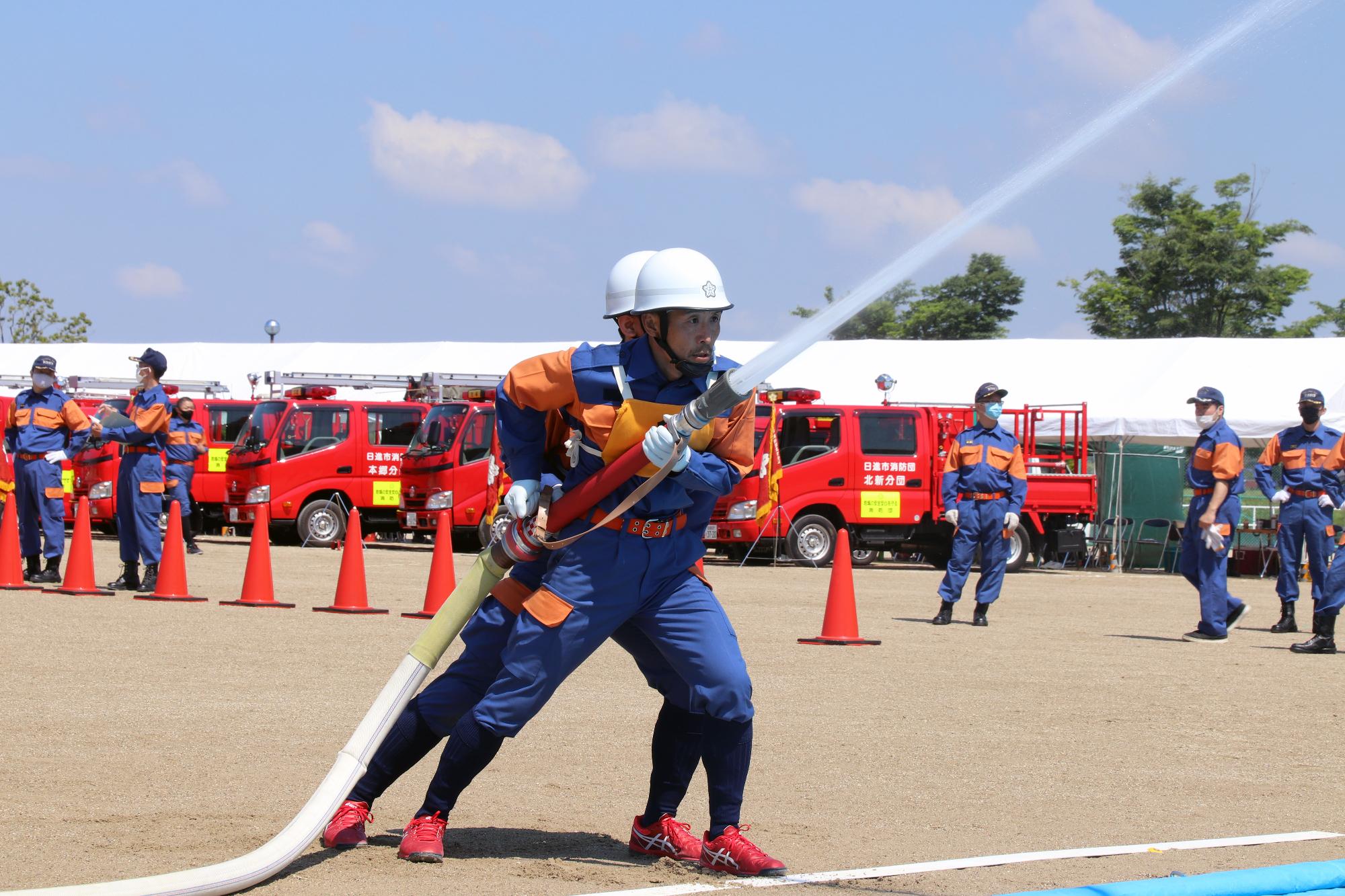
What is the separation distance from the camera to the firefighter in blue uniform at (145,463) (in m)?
14.1

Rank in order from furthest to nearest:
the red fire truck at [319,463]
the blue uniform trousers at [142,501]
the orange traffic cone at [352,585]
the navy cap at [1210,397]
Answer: the red fire truck at [319,463] → the blue uniform trousers at [142,501] → the orange traffic cone at [352,585] → the navy cap at [1210,397]

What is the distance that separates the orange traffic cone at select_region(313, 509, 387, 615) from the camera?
13461 millimetres

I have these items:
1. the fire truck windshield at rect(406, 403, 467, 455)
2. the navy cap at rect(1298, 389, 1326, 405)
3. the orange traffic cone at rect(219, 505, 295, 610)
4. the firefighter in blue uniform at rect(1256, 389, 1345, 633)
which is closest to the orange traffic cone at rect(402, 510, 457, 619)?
the orange traffic cone at rect(219, 505, 295, 610)

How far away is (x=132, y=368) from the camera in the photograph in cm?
3988

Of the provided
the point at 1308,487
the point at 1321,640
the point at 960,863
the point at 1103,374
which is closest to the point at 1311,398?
the point at 1308,487

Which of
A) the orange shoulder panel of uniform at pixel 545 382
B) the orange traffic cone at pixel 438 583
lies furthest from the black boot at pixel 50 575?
the orange shoulder panel of uniform at pixel 545 382

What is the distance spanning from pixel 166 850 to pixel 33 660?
17.7 ft

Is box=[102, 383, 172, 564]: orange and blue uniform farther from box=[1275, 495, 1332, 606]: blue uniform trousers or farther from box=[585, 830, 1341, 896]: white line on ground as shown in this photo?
box=[585, 830, 1341, 896]: white line on ground

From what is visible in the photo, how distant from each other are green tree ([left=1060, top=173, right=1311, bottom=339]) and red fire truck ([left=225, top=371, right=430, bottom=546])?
2353 cm

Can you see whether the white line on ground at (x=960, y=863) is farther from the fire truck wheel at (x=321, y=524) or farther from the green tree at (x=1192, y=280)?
the green tree at (x=1192, y=280)

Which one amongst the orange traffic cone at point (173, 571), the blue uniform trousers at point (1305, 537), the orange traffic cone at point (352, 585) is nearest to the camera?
the blue uniform trousers at point (1305, 537)

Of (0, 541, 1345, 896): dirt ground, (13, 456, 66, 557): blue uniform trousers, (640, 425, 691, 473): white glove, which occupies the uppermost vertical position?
(640, 425, 691, 473): white glove

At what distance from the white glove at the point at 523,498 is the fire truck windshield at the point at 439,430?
1922 cm

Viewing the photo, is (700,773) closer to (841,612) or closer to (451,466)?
(841,612)
